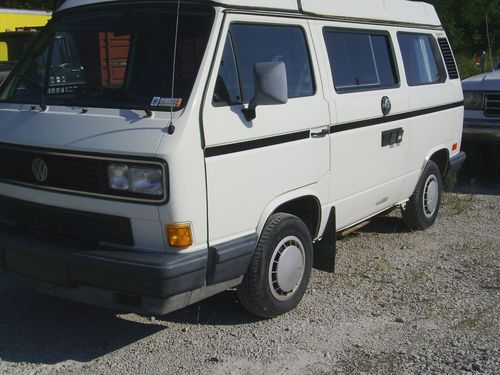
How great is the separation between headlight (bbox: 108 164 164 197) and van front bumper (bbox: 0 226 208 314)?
36 centimetres

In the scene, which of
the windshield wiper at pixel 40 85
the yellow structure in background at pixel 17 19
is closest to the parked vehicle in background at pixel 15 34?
the yellow structure in background at pixel 17 19

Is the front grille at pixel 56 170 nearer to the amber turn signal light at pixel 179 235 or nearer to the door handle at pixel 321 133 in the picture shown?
the amber turn signal light at pixel 179 235

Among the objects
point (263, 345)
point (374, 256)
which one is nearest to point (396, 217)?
point (374, 256)

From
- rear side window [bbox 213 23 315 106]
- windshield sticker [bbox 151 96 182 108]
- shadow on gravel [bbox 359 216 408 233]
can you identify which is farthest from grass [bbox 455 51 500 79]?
windshield sticker [bbox 151 96 182 108]

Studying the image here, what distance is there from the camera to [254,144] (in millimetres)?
4059

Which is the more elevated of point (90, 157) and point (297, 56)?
point (297, 56)

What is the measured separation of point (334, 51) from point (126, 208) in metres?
2.13

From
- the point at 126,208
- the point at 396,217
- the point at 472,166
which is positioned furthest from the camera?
the point at 472,166

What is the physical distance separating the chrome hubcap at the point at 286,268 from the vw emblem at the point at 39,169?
1.53 m

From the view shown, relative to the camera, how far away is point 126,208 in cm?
373

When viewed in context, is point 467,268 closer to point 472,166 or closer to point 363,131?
point 363,131

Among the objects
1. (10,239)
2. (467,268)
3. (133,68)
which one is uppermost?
(133,68)

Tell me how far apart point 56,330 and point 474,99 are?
6249 millimetres

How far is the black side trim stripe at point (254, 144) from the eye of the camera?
379 centimetres
